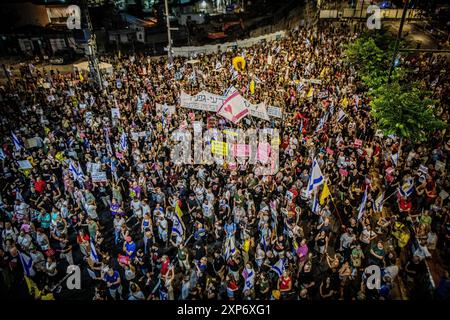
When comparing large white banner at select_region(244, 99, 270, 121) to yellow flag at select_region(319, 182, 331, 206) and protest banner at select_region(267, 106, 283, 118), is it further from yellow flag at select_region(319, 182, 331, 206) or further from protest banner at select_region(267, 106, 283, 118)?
yellow flag at select_region(319, 182, 331, 206)

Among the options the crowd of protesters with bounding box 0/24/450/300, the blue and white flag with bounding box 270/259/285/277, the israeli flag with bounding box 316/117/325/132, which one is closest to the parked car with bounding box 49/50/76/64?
the crowd of protesters with bounding box 0/24/450/300

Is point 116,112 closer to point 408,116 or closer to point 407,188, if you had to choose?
point 408,116

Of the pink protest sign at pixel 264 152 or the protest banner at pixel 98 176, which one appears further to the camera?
the pink protest sign at pixel 264 152

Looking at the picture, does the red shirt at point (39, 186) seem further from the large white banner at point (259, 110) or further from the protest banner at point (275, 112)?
the protest banner at point (275, 112)

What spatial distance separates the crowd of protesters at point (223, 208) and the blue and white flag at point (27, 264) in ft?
0.10

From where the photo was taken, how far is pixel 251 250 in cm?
988

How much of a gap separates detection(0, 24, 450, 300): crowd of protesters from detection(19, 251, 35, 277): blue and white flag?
3 centimetres

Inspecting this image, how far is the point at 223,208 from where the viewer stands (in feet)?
34.6

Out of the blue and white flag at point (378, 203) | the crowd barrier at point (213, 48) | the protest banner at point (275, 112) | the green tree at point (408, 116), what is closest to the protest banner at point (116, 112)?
the protest banner at point (275, 112)

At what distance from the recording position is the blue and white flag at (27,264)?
27.0 feet

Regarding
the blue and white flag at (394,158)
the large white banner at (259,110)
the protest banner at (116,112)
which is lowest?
the blue and white flag at (394,158)

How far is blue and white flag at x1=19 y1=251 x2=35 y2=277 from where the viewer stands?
8.23 m
